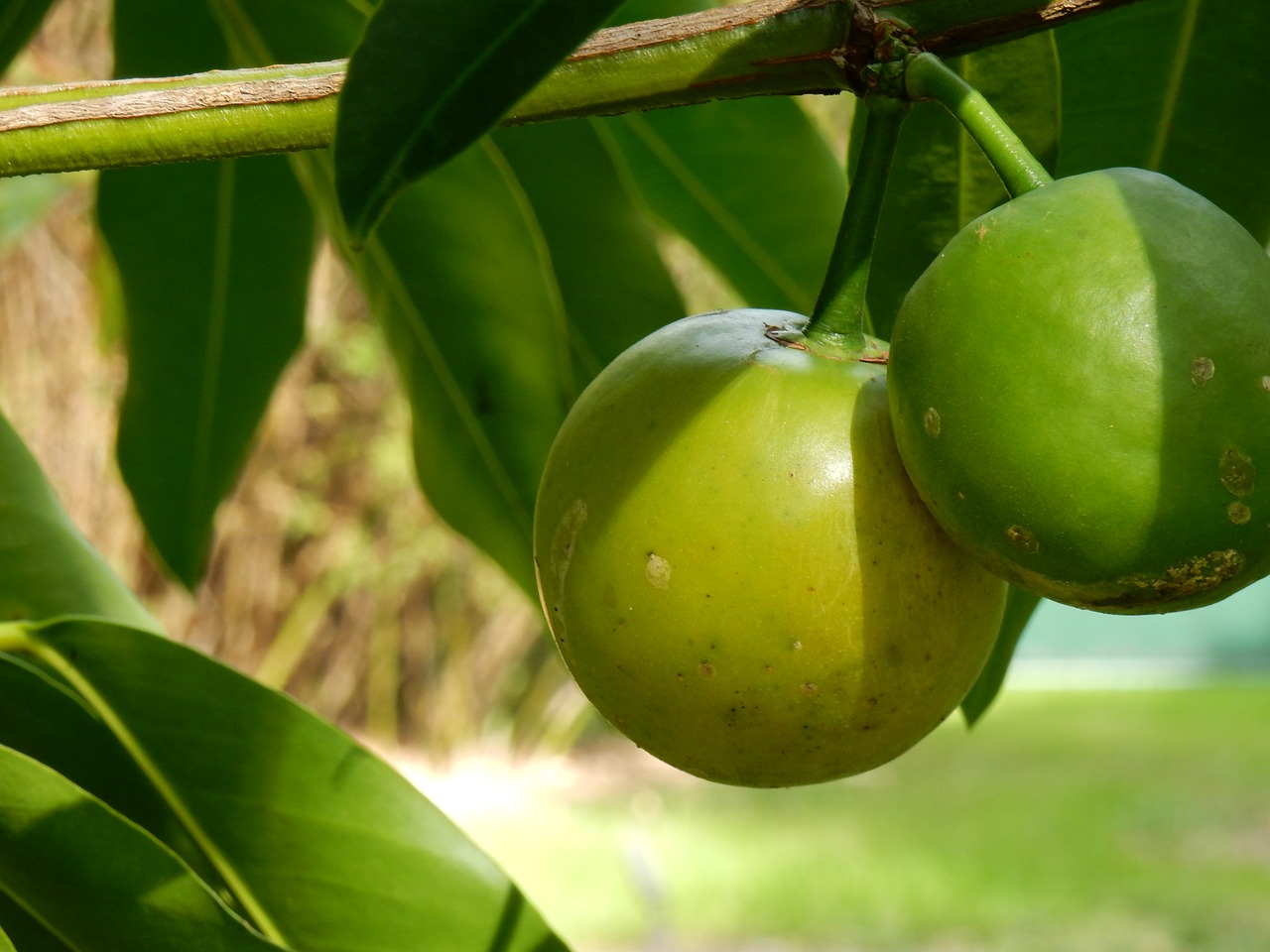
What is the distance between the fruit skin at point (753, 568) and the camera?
1.96 feet

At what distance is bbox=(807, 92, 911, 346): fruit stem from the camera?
0.64 metres

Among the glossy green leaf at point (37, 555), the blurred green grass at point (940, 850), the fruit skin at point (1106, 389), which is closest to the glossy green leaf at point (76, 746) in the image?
the glossy green leaf at point (37, 555)

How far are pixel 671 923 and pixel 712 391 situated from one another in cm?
435

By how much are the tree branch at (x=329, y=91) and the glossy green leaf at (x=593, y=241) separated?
57cm

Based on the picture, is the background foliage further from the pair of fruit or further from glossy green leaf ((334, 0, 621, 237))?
the pair of fruit

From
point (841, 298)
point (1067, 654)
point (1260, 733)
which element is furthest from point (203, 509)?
point (1067, 654)

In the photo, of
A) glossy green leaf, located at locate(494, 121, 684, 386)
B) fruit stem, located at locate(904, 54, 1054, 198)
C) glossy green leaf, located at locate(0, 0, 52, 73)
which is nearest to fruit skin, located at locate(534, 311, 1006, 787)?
fruit stem, located at locate(904, 54, 1054, 198)

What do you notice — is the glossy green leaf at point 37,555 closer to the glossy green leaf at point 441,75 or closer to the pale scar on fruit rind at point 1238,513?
the glossy green leaf at point 441,75

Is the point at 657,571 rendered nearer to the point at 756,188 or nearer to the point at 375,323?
the point at 756,188

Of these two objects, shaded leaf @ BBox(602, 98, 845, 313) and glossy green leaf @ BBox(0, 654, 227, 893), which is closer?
glossy green leaf @ BBox(0, 654, 227, 893)

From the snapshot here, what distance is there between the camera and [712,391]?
24.7 inches

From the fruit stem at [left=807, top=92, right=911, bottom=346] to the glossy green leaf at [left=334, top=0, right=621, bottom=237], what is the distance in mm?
196

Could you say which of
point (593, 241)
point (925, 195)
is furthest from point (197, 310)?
point (925, 195)

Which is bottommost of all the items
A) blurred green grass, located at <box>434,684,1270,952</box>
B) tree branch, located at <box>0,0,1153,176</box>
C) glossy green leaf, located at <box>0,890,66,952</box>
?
blurred green grass, located at <box>434,684,1270,952</box>
